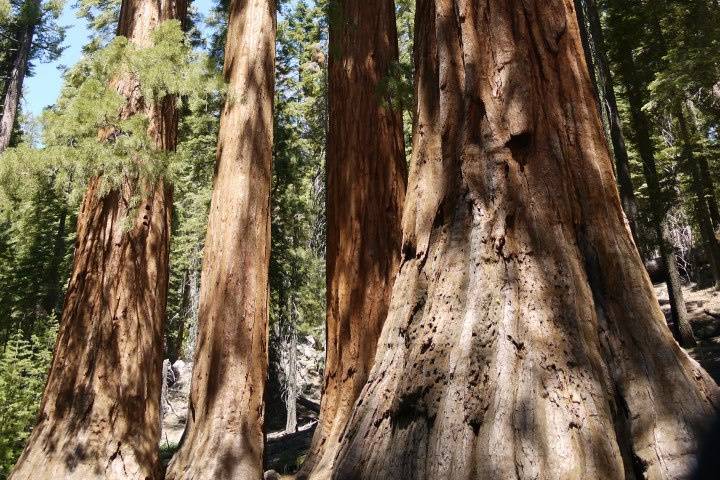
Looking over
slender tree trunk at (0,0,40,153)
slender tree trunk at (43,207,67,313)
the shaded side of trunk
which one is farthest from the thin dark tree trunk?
slender tree trunk at (43,207,67,313)

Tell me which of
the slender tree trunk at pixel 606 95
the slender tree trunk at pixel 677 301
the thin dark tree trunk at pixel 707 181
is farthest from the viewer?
the thin dark tree trunk at pixel 707 181

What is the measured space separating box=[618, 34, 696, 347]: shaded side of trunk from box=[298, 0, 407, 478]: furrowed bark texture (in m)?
8.74

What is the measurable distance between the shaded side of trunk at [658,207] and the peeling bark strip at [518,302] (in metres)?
11.9

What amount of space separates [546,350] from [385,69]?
5.16 metres

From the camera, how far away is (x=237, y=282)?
Result: 19.4 ft

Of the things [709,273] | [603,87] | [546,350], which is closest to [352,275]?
[546,350]

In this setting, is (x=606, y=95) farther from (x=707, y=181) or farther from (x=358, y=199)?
(x=358, y=199)

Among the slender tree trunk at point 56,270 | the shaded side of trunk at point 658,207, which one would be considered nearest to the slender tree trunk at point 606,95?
the shaded side of trunk at point 658,207

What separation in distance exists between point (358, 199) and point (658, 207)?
1201 centimetres

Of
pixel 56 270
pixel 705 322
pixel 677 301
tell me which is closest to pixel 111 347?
pixel 677 301

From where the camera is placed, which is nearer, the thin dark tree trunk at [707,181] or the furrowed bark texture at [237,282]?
the furrowed bark texture at [237,282]

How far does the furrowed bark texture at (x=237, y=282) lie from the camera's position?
5.30 meters

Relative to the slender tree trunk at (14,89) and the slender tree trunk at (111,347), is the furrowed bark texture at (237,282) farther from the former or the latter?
the slender tree trunk at (14,89)

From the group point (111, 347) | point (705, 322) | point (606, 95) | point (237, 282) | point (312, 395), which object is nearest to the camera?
point (111, 347)
